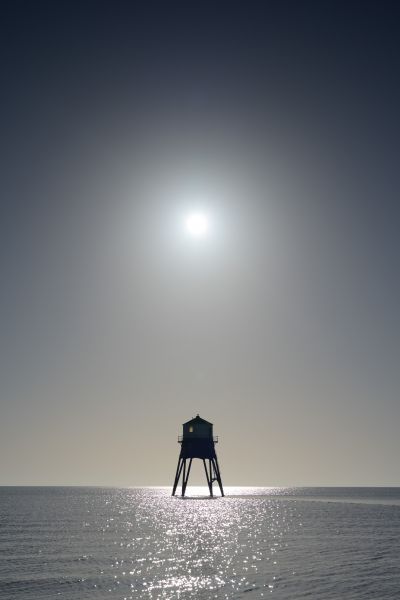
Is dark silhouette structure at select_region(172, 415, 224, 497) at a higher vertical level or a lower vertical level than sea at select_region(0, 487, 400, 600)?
higher

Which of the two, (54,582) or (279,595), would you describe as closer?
(279,595)

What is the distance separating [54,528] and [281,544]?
24095 millimetres

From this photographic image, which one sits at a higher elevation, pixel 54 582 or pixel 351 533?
pixel 351 533

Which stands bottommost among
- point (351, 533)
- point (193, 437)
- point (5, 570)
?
point (5, 570)

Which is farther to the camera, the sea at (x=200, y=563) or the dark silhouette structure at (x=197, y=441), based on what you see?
the dark silhouette structure at (x=197, y=441)

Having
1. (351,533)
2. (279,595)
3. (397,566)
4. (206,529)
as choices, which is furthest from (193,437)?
(279,595)

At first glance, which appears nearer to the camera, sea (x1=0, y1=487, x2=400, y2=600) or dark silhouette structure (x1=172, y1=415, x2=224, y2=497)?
sea (x1=0, y1=487, x2=400, y2=600)

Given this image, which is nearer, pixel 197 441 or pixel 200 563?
pixel 200 563

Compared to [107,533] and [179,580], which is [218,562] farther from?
→ [107,533]

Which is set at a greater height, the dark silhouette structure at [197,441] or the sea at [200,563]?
the dark silhouette structure at [197,441]

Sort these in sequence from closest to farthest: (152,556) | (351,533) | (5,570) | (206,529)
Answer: (5,570)
(152,556)
(351,533)
(206,529)

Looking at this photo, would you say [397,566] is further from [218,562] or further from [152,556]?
[152,556]

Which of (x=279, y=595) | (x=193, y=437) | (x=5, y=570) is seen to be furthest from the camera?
(x=193, y=437)

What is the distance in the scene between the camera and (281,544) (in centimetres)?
4159
